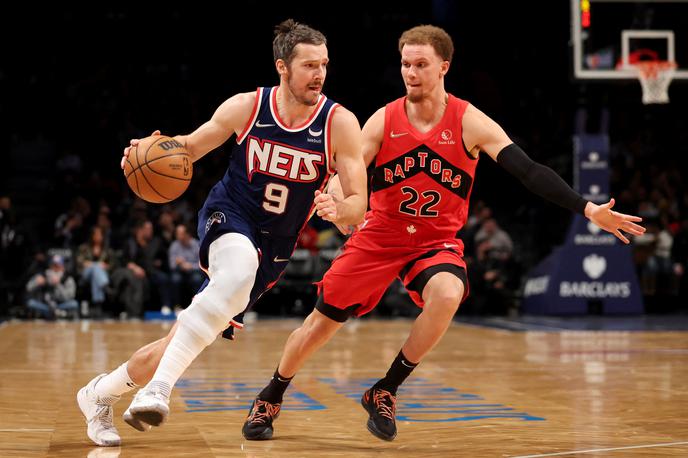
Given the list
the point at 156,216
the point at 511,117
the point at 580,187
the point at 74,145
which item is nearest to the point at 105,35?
the point at 74,145

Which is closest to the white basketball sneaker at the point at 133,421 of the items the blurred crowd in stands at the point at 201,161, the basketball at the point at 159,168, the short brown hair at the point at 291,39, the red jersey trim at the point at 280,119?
the basketball at the point at 159,168

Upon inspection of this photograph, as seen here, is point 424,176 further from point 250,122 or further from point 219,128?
point 219,128

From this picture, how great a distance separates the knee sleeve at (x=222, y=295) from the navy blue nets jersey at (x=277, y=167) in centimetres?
35

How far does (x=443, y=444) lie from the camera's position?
485cm

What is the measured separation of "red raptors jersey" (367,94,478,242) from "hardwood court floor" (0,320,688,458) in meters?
1.10

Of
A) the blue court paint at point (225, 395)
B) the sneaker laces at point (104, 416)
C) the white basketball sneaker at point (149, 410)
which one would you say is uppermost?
the white basketball sneaker at point (149, 410)

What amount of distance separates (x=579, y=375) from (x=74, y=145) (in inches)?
589

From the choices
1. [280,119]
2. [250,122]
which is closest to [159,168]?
[250,122]

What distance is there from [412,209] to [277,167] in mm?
828

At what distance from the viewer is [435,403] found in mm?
6383

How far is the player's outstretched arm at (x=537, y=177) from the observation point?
16.0ft

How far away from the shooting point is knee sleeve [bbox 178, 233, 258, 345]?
4.62 meters

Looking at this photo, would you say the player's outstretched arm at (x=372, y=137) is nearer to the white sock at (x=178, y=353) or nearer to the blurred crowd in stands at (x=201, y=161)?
the white sock at (x=178, y=353)

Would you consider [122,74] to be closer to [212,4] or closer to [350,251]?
[212,4]
